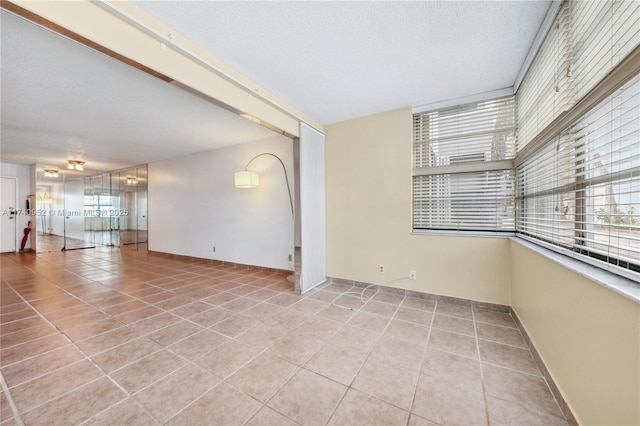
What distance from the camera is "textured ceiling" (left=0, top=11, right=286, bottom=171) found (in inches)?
80.5

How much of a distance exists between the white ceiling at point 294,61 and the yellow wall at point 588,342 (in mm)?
1848

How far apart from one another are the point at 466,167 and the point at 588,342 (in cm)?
220

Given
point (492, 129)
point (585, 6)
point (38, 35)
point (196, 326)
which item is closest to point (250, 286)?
point (196, 326)

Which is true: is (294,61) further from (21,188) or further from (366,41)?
(21,188)

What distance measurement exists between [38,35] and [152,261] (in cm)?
489

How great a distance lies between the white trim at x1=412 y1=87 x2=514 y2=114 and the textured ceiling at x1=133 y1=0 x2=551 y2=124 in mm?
74

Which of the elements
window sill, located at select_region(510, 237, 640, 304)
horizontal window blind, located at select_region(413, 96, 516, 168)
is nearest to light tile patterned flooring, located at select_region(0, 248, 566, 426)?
window sill, located at select_region(510, 237, 640, 304)

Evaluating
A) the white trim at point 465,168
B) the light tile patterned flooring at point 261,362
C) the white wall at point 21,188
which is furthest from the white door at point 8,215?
the white trim at point 465,168

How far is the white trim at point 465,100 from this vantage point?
279 centimetres

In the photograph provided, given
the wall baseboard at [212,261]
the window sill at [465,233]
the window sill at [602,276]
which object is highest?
the window sill at [465,233]

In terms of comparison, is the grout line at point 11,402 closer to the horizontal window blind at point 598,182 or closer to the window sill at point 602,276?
the window sill at point 602,276

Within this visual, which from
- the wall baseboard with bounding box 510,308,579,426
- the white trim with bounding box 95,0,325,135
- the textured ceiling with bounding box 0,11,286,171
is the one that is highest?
the textured ceiling with bounding box 0,11,286,171

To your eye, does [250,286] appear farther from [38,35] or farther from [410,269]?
[38,35]

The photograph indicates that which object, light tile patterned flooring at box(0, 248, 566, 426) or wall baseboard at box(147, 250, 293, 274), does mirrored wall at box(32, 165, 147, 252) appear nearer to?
wall baseboard at box(147, 250, 293, 274)
